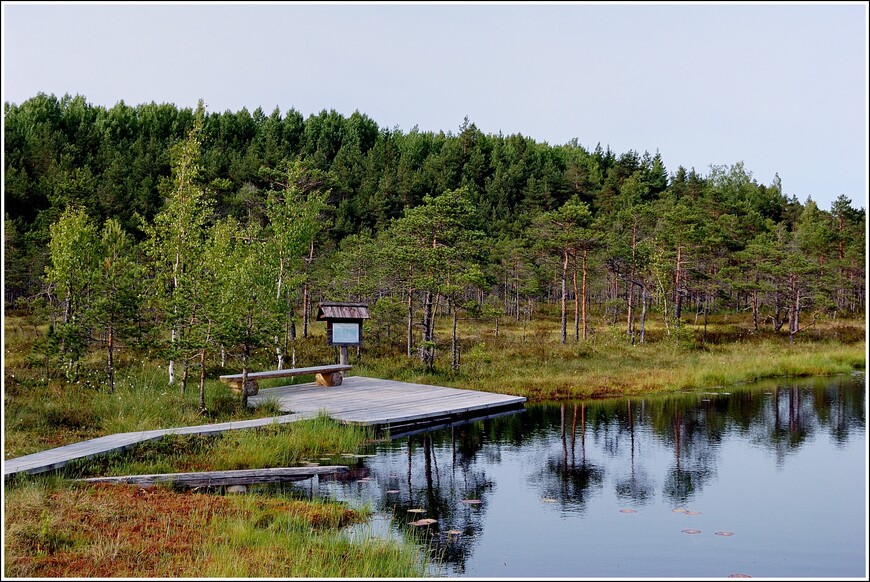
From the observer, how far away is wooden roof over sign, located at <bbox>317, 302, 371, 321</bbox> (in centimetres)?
2547

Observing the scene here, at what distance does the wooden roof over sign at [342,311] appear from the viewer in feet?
83.6

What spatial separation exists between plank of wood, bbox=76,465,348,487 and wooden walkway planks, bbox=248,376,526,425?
433cm

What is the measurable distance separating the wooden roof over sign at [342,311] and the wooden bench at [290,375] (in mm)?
1691

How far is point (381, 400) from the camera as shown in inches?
880

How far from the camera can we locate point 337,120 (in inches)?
4742

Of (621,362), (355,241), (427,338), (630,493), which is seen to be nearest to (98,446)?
(630,493)

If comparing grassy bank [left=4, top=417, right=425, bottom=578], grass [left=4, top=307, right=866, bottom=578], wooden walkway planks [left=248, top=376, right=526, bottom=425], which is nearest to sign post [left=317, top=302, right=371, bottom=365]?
wooden walkway planks [left=248, top=376, right=526, bottom=425]

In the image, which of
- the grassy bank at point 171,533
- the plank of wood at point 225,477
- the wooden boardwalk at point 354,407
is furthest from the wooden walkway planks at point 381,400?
the grassy bank at point 171,533

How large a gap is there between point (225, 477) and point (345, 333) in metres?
12.7

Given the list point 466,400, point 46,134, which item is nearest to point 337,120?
point 46,134

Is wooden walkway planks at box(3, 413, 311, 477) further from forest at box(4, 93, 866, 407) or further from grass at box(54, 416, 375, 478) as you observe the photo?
forest at box(4, 93, 866, 407)

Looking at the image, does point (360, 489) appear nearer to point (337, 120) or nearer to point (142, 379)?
point (142, 379)

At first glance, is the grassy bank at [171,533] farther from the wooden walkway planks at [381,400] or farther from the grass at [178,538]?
the wooden walkway planks at [381,400]

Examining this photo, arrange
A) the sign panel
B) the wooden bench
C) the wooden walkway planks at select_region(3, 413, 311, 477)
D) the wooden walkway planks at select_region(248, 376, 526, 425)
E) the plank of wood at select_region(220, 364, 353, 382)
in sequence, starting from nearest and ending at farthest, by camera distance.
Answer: the wooden walkway planks at select_region(3, 413, 311, 477), the wooden walkway planks at select_region(248, 376, 526, 425), the wooden bench, the plank of wood at select_region(220, 364, 353, 382), the sign panel
